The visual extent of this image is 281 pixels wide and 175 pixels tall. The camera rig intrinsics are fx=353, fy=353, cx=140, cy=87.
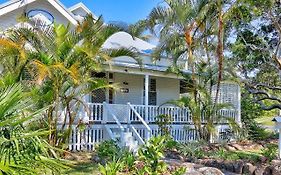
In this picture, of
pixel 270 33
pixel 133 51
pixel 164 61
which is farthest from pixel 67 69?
pixel 270 33

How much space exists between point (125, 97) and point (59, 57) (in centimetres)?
849

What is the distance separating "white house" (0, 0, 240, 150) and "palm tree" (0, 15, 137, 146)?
186 cm

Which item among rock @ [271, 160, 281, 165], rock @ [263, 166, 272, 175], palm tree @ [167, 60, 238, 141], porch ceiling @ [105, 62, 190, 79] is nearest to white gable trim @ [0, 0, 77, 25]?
porch ceiling @ [105, 62, 190, 79]

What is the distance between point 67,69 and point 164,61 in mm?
11496

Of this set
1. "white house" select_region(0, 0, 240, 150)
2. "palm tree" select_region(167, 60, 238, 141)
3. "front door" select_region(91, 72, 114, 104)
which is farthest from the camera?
"front door" select_region(91, 72, 114, 104)

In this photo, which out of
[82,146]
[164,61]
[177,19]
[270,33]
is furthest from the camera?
[270,33]

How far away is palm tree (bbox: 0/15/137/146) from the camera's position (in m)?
10.4

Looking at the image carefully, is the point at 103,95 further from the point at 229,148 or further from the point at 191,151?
the point at 229,148

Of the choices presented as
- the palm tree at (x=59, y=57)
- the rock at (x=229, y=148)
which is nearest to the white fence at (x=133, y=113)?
the rock at (x=229, y=148)

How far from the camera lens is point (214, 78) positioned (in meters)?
16.9

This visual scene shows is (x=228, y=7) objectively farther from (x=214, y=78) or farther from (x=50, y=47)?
(x=50, y=47)

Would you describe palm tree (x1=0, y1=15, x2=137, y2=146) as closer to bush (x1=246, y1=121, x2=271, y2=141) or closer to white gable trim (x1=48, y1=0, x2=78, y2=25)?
white gable trim (x1=48, y1=0, x2=78, y2=25)

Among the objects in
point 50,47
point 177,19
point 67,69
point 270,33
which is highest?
point 270,33

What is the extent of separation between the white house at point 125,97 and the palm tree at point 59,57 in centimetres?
186
